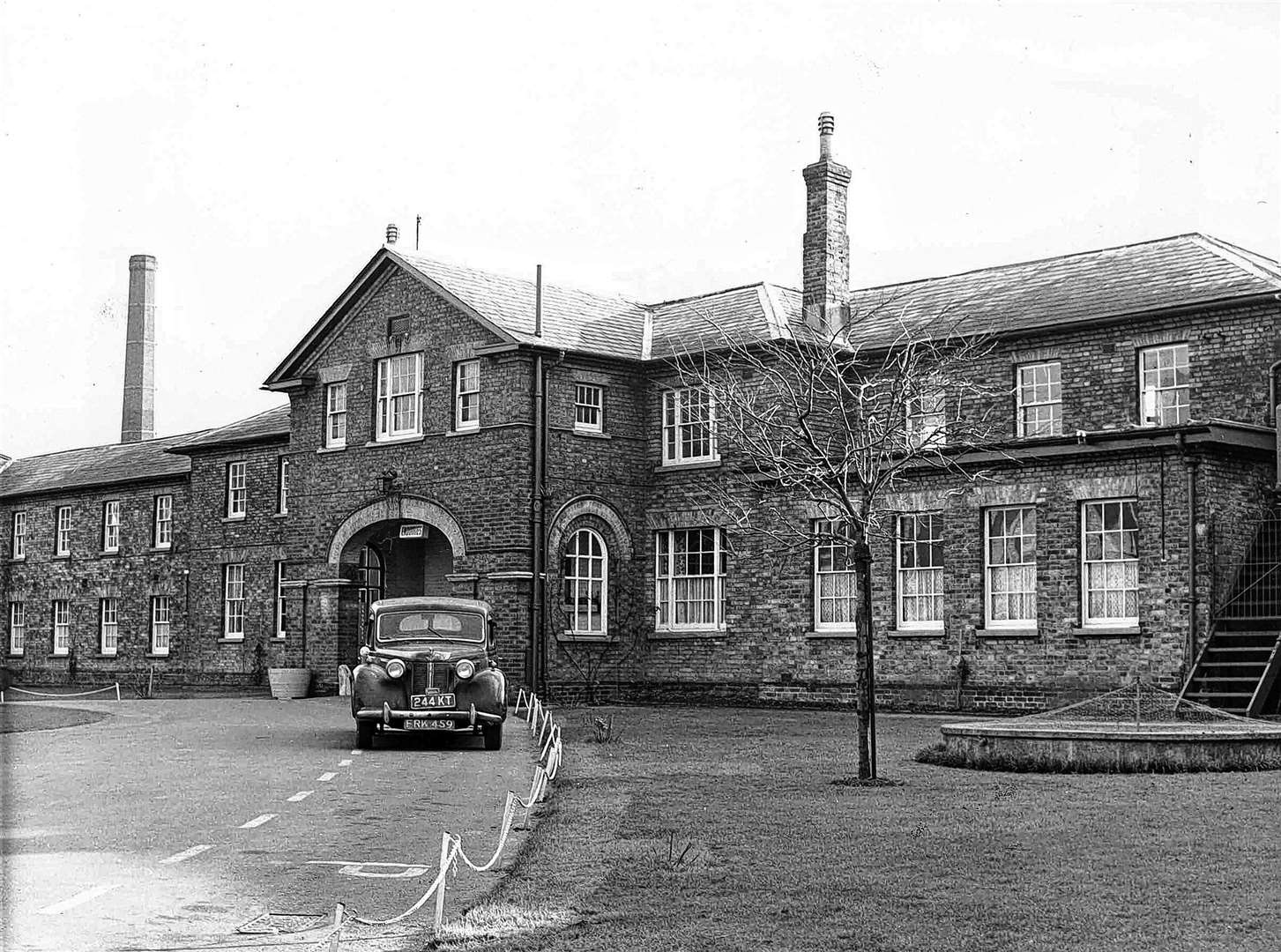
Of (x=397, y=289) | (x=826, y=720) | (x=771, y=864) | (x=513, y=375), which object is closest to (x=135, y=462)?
(x=397, y=289)

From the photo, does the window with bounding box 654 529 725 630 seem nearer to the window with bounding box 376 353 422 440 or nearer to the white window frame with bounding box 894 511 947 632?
the white window frame with bounding box 894 511 947 632

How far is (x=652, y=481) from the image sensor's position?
34.4 metres

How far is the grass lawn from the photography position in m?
8.80

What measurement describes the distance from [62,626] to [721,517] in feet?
84.1

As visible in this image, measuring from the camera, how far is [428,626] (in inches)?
907

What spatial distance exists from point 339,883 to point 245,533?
33.2m

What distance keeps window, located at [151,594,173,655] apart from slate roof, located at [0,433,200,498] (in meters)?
3.42

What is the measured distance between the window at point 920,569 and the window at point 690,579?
4327mm

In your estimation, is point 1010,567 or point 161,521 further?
point 161,521

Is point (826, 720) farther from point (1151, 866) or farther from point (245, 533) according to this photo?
point (245, 533)

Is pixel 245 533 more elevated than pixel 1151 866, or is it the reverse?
pixel 245 533

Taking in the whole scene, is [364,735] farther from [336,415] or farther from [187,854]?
[336,415]

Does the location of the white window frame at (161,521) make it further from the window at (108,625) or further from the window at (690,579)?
the window at (690,579)

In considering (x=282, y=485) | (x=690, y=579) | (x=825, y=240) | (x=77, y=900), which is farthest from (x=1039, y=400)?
(x=77, y=900)
